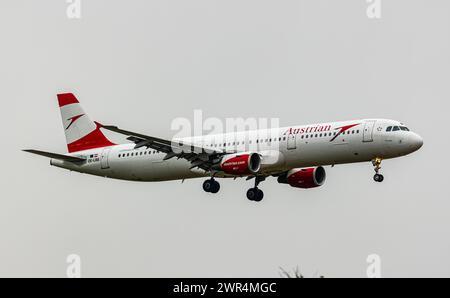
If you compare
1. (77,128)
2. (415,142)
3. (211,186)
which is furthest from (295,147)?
(77,128)

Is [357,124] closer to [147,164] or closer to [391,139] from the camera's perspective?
[391,139]

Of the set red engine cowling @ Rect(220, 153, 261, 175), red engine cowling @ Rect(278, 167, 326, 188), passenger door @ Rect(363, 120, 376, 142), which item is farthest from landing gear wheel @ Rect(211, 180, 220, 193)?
passenger door @ Rect(363, 120, 376, 142)

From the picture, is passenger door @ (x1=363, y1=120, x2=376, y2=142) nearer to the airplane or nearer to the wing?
the airplane

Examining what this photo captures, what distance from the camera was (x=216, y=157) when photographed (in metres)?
67.8

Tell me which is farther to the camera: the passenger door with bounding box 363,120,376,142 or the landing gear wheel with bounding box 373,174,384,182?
the passenger door with bounding box 363,120,376,142

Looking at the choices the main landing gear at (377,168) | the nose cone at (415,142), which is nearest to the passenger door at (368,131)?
the main landing gear at (377,168)

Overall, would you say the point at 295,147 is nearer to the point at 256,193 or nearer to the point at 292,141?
the point at 292,141

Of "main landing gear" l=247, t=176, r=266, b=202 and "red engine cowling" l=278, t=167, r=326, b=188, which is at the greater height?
"red engine cowling" l=278, t=167, r=326, b=188

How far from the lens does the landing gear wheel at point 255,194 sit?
71.4 metres

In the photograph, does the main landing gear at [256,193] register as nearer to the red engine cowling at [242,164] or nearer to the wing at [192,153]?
the wing at [192,153]

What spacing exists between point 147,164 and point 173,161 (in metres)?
2.06

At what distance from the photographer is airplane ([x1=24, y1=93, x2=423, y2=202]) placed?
208 feet
